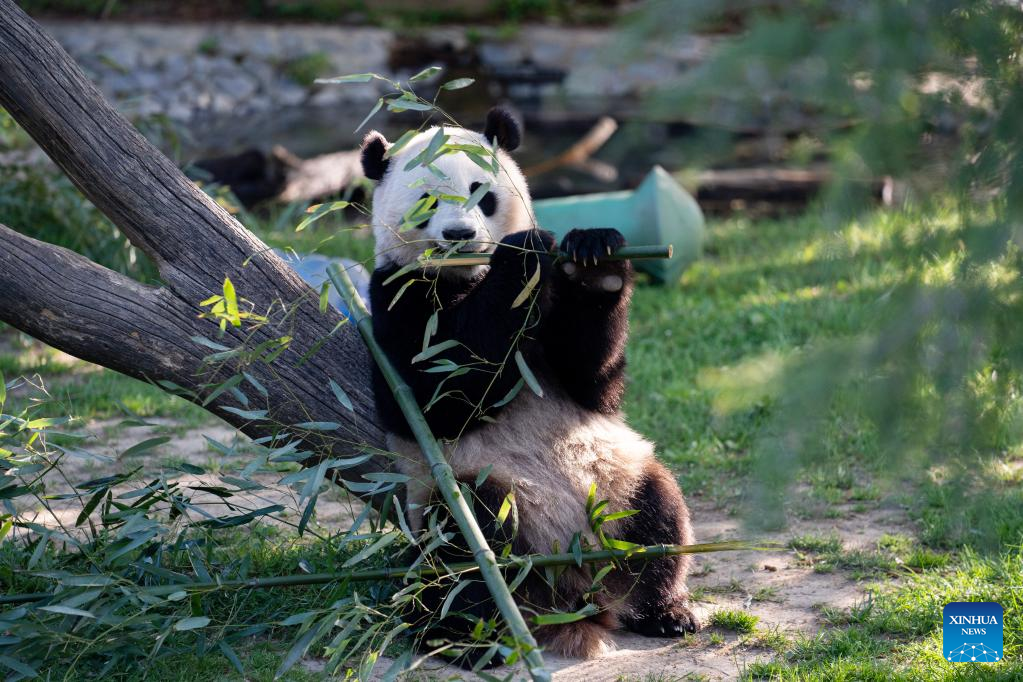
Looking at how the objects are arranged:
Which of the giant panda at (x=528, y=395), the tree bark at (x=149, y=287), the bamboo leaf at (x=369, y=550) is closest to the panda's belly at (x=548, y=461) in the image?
the giant panda at (x=528, y=395)

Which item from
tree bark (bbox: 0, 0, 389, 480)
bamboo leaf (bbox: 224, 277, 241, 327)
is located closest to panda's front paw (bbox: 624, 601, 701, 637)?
tree bark (bbox: 0, 0, 389, 480)

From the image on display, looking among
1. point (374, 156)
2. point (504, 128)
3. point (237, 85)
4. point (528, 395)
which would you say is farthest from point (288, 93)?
point (528, 395)

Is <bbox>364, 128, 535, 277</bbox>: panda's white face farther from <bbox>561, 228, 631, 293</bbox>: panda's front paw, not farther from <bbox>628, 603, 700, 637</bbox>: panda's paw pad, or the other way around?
<bbox>628, 603, 700, 637</bbox>: panda's paw pad

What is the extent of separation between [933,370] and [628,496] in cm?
190

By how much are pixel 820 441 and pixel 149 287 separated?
2354mm

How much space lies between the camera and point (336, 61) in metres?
13.6

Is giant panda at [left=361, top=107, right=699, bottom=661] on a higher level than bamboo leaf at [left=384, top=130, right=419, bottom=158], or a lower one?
lower

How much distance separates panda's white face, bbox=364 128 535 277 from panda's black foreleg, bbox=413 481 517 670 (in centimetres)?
75

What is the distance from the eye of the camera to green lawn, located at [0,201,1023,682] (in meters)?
1.87

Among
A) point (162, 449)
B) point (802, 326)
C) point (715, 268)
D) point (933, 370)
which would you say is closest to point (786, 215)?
point (715, 268)

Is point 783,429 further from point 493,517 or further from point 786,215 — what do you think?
point 786,215

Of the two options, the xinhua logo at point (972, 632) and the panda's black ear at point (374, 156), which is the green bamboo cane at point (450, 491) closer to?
the panda's black ear at point (374, 156)

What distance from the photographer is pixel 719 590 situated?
12.0ft

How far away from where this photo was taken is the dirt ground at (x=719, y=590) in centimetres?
309
